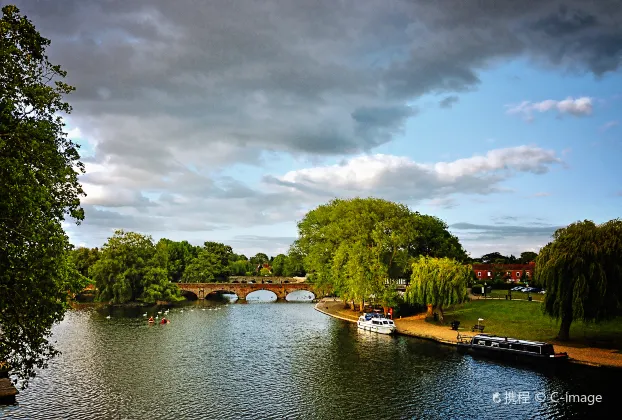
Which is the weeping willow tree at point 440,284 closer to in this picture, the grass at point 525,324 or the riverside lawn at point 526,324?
the riverside lawn at point 526,324

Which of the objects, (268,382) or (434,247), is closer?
(268,382)

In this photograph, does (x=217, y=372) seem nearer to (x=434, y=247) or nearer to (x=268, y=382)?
(x=268, y=382)

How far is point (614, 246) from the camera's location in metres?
48.8

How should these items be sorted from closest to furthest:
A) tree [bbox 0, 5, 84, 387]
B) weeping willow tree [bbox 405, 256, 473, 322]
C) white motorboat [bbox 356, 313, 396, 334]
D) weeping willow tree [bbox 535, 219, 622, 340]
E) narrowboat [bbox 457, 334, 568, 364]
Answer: tree [bbox 0, 5, 84, 387] < narrowboat [bbox 457, 334, 568, 364] < weeping willow tree [bbox 535, 219, 622, 340] < white motorboat [bbox 356, 313, 396, 334] < weeping willow tree [bbox 405, 256, 473, 322]

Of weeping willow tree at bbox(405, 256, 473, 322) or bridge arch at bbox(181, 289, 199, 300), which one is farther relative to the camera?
bridge arch at bbox(181, 289, 199, 300)

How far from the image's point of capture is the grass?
174 ft

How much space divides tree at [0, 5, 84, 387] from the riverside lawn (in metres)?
49.7

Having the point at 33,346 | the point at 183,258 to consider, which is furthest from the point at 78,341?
the point at 183,258

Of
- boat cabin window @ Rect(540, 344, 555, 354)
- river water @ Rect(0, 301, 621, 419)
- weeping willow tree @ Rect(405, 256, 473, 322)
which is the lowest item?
river water @ Rect(0, 301, 621, 419)

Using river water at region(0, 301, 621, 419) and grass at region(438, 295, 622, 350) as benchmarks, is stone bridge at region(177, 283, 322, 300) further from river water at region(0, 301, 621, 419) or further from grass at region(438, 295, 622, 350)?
river water at region(0, 301, 621, 419)

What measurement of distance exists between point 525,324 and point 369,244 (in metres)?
31.6

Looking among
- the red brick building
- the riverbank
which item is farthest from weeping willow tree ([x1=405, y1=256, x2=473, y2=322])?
the red brick building

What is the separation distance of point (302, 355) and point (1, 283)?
37.8 meters

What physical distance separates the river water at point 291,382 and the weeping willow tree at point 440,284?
32.3 feet
